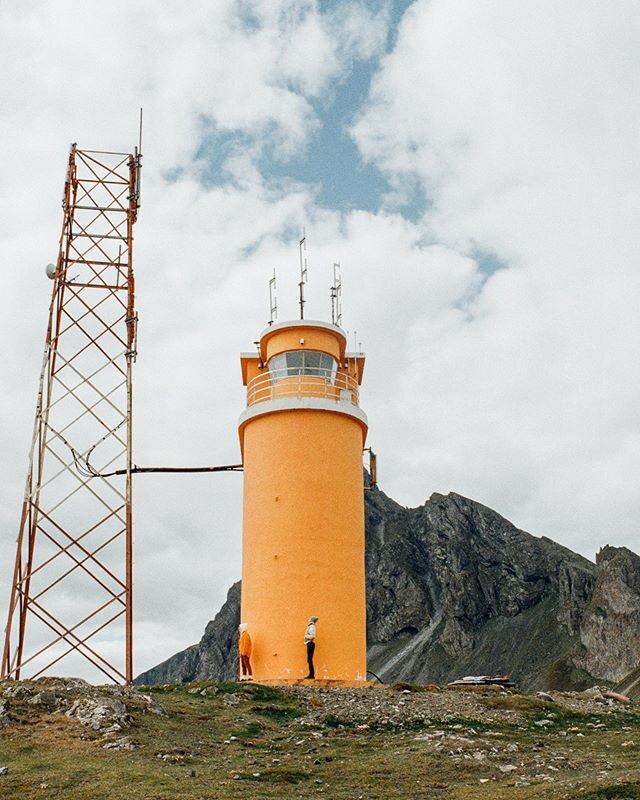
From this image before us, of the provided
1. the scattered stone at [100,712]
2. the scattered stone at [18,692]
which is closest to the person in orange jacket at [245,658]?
the scattered stone at [100,712]

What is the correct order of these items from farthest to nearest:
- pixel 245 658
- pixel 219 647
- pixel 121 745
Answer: pixel 219 647
pixel 245 658
pixel 121 745

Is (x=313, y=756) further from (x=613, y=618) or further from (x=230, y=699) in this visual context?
(x=613, y=618)

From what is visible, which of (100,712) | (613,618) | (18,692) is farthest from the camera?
(613,618)

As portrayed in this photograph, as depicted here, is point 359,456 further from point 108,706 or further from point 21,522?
point 108,706

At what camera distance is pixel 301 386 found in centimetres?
3394

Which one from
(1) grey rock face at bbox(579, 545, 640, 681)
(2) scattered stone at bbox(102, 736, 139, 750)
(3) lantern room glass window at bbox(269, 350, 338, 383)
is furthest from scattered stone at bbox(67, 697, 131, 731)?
(1) grey rock face at bbox(579, 545, 640, 681)

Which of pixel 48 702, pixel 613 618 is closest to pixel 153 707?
pixel 48 702

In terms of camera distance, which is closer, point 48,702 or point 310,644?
point 48,702

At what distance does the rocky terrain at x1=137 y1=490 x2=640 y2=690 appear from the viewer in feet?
466

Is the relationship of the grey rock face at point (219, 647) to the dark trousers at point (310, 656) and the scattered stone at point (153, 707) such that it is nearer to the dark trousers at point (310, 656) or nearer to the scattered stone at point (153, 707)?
the dark trousers at point (310, 656)

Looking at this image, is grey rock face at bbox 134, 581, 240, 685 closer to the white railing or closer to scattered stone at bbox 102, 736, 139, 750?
the white railing

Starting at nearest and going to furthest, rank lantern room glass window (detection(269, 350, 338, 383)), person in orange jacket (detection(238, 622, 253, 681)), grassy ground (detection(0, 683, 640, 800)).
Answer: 1. grassy ground (detection(0, 683, 640, 800))
2. person in orange jacket (detection(238, 622, 253, 681))
3. lantern room glass window (detection(269, 350, 338, 383))

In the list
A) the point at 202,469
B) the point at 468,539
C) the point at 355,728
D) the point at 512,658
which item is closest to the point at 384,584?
the point at 468,539

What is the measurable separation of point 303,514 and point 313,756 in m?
14.2
